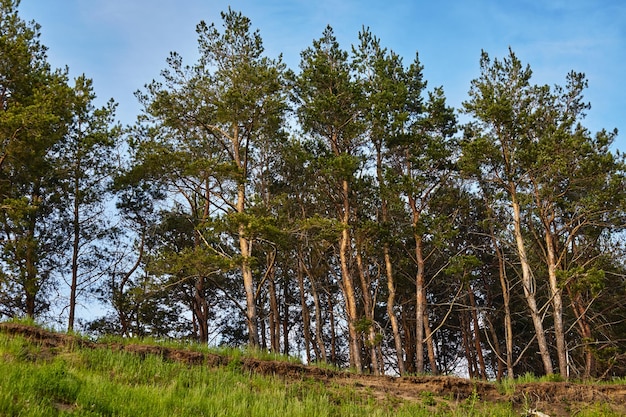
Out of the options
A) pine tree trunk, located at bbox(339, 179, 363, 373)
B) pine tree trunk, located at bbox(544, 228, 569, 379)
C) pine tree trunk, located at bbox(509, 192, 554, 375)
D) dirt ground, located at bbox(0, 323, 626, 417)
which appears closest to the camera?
dirt ground, located at bbox(0, 323, 626, 417)

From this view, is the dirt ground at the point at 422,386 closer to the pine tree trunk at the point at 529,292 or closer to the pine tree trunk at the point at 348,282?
the pine tree trunk at the point at 529,292

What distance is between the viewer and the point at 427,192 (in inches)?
777

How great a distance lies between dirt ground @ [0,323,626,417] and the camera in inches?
365

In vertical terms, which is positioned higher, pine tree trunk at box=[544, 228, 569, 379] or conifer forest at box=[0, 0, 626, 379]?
conifer forest at box=[0, 0, 626, 379]

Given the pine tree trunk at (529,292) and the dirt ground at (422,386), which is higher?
the pine tree trunk at (529,292)

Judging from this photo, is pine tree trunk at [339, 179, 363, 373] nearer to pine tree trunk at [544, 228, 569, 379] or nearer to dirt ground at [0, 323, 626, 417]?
pine tree trunk at [544, 228, 569, 379]

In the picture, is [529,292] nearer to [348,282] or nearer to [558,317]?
[558,317]

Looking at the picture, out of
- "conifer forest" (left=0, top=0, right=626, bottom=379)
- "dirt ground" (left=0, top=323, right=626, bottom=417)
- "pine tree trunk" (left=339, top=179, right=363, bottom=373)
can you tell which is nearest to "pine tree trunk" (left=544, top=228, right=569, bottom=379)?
"conifer forest" (left=0, top=0, right=626, bottom=379)

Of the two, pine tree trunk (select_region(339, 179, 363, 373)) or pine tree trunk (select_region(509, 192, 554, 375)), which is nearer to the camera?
pine tree trunk (select_region(509, 192, 554, 375))

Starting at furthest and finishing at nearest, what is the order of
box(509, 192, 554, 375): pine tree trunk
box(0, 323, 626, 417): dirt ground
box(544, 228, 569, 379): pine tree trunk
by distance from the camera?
box(509, 192, 554, 375): pine tree trunk < box(544, 228, 569, 379): pine tree trunk < box(0, 323, 626, 417): dirt ground

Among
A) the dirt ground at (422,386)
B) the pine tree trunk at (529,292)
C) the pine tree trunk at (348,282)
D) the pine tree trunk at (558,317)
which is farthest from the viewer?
the pine tree trunk at (348,282)

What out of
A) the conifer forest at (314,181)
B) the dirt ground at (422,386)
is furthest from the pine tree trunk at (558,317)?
the dirt ground at (422,386)

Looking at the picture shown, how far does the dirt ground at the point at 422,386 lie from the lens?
30.4 feet

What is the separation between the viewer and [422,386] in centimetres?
1003
